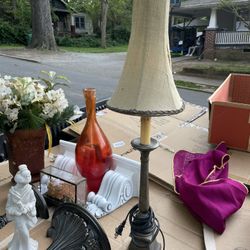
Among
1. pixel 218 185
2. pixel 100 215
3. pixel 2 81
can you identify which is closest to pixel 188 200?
pixel 218 185

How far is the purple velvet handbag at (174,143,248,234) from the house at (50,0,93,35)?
56.0ft

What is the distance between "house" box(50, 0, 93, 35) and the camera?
17.4 m

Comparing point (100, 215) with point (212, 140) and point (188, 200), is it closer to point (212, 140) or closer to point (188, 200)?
point (188, 200)

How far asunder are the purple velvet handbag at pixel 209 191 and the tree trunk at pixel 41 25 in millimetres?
10732

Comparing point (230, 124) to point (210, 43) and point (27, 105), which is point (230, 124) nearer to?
point (27, 105)

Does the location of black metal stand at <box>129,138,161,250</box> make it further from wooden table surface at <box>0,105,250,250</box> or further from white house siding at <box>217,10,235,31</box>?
white house siding at <box>217,10,235,31</box>

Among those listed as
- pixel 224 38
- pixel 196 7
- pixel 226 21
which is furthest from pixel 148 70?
pixel 226 21

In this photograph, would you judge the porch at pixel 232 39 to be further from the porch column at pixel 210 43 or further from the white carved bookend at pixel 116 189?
the white carved bookend at pixel 116 189

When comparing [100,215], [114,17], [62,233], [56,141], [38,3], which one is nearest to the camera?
[62,233]

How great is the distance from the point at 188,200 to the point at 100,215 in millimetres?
251

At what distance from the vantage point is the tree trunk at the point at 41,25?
413 inches

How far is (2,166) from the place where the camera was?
109cm

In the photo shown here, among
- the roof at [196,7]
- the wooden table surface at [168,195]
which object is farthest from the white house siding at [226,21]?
the wooden table surface at [168,195]

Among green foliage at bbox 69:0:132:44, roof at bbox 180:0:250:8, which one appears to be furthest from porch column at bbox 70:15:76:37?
roof at bbox 180:0:250:8
